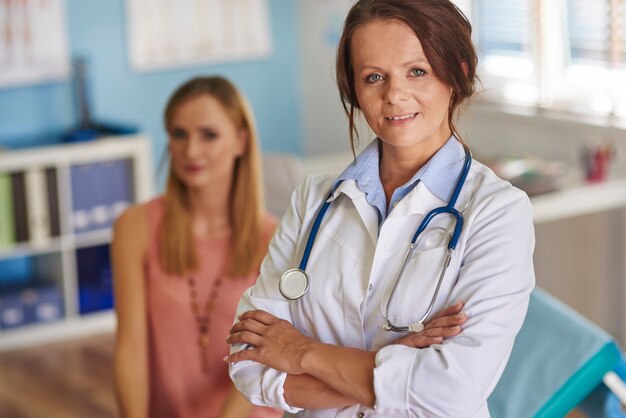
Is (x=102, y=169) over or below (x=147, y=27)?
below

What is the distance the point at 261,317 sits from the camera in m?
1.54

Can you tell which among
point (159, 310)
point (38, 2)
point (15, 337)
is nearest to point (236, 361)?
point (159, 310)

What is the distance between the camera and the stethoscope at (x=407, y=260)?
4.55ft

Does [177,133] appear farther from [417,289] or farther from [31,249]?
[31,249]

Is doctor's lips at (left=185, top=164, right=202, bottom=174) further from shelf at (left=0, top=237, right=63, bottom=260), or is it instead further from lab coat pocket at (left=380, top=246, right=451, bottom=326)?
shelf at (left=0, top=237, right=63, bottom=260)

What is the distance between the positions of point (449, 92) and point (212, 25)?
156 inches

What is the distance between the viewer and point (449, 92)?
1.45m

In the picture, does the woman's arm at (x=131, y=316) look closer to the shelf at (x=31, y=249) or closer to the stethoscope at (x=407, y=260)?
the stethoscope at (x=407, y=260)

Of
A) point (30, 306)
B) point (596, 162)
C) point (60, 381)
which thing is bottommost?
point (60, 381)

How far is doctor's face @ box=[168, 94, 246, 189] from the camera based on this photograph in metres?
2.42

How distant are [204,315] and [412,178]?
972 mm

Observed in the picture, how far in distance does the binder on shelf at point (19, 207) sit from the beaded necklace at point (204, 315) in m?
2.32

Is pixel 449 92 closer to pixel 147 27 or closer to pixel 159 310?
pixel 159 310

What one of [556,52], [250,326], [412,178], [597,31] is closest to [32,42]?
[556,52]
